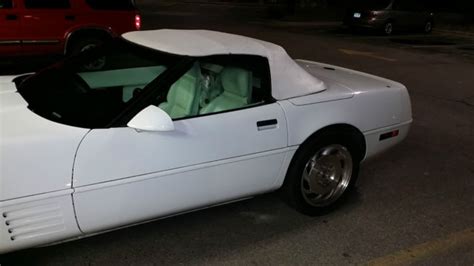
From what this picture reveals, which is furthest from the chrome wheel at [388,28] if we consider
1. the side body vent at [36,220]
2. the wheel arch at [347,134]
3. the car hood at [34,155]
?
the side body vent at [36,220]

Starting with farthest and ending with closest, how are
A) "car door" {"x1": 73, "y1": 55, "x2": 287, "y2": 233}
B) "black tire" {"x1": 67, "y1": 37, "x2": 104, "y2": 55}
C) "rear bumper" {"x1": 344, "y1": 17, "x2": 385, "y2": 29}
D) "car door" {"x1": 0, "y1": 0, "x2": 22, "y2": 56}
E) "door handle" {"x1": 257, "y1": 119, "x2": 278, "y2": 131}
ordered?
"rear bumper" {"x1": 344, "y1": 17, "x2": 385, "y2": 29}
"black tire" {"x1": 67, "y1": 37, "x2": 104, "y2": 55}
"car door" {"x1": 0, "y1": 0, "x2": 22, "y2": 56}
"door handle" {"x1": 257, "y1": 119, "x2": 278, "y2": 131}
"car door" {"x1": 73, "y1": 55, "x2": 287, "y2": 233}

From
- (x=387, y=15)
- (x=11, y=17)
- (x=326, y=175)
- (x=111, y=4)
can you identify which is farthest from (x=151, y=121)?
(x=387, y=15)

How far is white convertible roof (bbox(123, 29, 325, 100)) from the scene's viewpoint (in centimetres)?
319

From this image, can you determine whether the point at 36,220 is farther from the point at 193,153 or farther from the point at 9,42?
the point at 9,42

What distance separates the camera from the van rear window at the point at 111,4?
849 cm

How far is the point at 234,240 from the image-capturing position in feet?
10.7

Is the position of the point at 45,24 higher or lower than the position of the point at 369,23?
higher

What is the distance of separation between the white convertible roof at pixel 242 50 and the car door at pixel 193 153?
6 centimetres

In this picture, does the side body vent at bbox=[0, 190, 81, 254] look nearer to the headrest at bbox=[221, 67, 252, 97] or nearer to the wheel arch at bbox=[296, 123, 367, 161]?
the headrest at bbox=[221, 67, 252, 97]

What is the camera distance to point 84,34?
8.58 metres

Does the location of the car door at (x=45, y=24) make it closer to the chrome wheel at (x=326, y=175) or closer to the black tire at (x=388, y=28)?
the chrome wheel at (x=326, y=175)

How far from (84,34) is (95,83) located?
220 inches

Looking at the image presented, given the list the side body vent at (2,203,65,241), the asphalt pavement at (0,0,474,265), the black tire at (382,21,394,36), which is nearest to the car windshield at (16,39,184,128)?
the side body vent at (2,203,65,241)

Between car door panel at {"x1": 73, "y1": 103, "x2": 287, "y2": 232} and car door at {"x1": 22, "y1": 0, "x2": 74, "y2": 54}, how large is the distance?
629 centimetres
